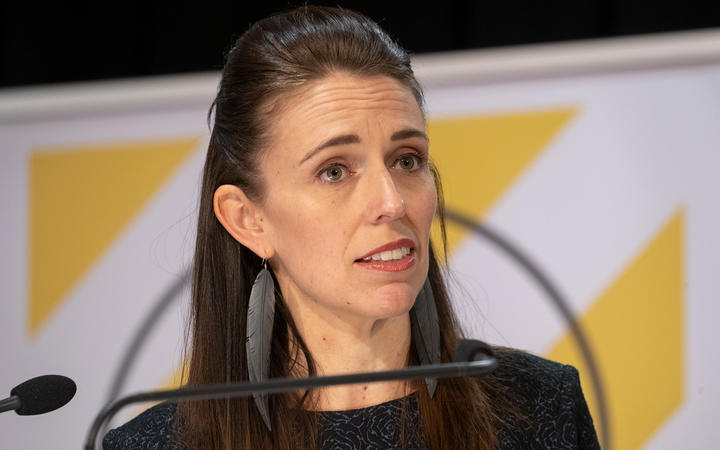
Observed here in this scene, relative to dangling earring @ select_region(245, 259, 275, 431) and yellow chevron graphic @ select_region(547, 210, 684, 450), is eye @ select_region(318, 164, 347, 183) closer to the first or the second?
dangling earring @ select_region(245, 259, 275, 431)

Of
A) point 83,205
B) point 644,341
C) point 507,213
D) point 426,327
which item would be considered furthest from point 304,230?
point 83,205

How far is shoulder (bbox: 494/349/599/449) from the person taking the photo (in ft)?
5.47

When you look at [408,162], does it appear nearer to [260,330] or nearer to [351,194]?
[351,194]

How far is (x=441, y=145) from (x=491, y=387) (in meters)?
1.06

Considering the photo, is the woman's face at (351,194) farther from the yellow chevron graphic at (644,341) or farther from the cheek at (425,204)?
the yellow chevron graphic at (644,341)

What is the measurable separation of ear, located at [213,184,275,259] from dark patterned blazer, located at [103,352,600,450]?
1.08 ft

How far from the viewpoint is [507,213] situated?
2.59 m

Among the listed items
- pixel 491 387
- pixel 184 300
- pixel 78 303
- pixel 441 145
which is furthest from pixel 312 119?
pixel 78 303

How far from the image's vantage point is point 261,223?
172 cm

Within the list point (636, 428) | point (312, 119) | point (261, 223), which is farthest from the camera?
point (636, 428)

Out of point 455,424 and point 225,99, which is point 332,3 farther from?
point 455,424

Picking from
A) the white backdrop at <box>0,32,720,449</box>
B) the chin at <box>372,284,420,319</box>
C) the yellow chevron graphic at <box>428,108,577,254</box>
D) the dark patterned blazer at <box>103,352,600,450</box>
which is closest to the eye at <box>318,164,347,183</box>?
the chin at <box>372,284,420,319</box>

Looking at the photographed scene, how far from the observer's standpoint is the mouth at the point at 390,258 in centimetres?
155

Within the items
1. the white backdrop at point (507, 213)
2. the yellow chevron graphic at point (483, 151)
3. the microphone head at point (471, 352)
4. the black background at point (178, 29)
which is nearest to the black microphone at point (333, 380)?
the microphone head at point (471, 352)
